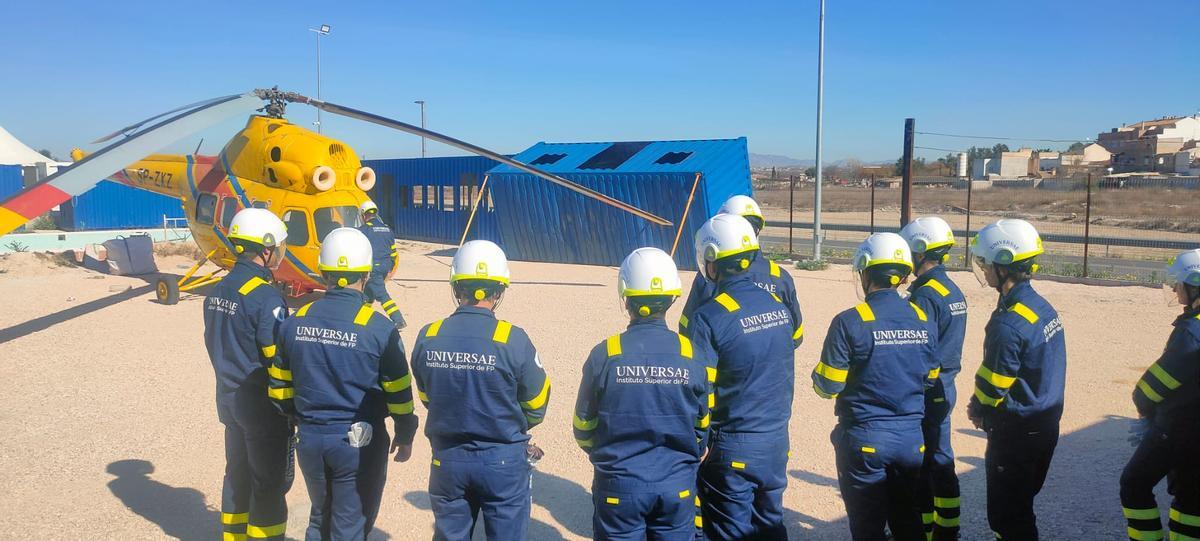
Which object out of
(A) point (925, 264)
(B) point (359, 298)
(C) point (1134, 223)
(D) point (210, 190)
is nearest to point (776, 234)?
(C) point (1134, 223)

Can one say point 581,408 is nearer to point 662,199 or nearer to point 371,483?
point 371,483

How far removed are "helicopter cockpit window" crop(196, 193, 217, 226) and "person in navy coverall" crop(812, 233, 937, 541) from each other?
11065 millimetres

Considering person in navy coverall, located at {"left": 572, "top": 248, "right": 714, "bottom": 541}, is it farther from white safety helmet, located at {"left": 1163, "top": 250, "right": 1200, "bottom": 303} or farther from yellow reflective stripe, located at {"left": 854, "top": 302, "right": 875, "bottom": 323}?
white safety helmet, located at {"left": 1163, "top": 250, "right": 1200, "bottom": 303}

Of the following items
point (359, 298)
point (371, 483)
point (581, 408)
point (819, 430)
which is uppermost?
point (359, 298)

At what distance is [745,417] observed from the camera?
12.8 feet

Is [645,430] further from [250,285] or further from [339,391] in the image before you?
[250,285]

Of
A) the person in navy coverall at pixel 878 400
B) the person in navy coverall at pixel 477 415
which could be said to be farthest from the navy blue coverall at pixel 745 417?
the person in navy coverall at pixel 477 415

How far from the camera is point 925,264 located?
17.0ft

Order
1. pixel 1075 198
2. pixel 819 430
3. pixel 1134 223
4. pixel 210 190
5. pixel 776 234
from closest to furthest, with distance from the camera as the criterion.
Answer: pixel 819 430
pixel 210 190
pixel 1134 223
pixel 776 234
pixel 1075 198

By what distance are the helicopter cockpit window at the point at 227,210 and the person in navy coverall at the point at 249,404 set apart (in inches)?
322

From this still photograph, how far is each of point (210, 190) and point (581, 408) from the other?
10.9 meters

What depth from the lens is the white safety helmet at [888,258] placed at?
4.28m

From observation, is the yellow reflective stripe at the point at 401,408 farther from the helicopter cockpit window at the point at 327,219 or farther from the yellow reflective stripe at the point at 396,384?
the helicopter cockpit window at the point at 327,219

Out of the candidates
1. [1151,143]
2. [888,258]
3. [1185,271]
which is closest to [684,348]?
[888,258]
